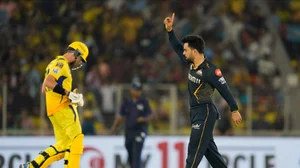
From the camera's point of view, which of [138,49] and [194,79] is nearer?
[194,79]

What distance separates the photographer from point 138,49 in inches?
899

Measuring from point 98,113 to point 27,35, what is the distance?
3705mm

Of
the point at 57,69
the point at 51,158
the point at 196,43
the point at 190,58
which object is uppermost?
the point at 196,43

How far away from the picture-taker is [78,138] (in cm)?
1244

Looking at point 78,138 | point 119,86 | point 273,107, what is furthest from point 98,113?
point 78,138

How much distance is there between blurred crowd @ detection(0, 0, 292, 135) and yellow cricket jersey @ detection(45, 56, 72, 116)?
6910 millimetres

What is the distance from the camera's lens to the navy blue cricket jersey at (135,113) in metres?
17.0

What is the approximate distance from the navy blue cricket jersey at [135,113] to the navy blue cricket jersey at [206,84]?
529 centimetres

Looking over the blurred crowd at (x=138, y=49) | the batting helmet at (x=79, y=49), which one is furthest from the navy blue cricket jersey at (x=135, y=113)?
the batting helmet at (x=79, y=49)

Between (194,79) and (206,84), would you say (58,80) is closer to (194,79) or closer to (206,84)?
(194,79)

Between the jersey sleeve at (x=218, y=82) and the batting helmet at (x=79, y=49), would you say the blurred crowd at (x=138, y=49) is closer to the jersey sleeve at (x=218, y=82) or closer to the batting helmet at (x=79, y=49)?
the batting helmet at (x=79, y=49)

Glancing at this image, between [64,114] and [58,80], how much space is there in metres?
0.56

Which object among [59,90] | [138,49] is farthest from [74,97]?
[138,49]

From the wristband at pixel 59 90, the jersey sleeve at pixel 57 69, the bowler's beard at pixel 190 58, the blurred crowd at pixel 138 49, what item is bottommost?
the wristband at pixel 59 90
